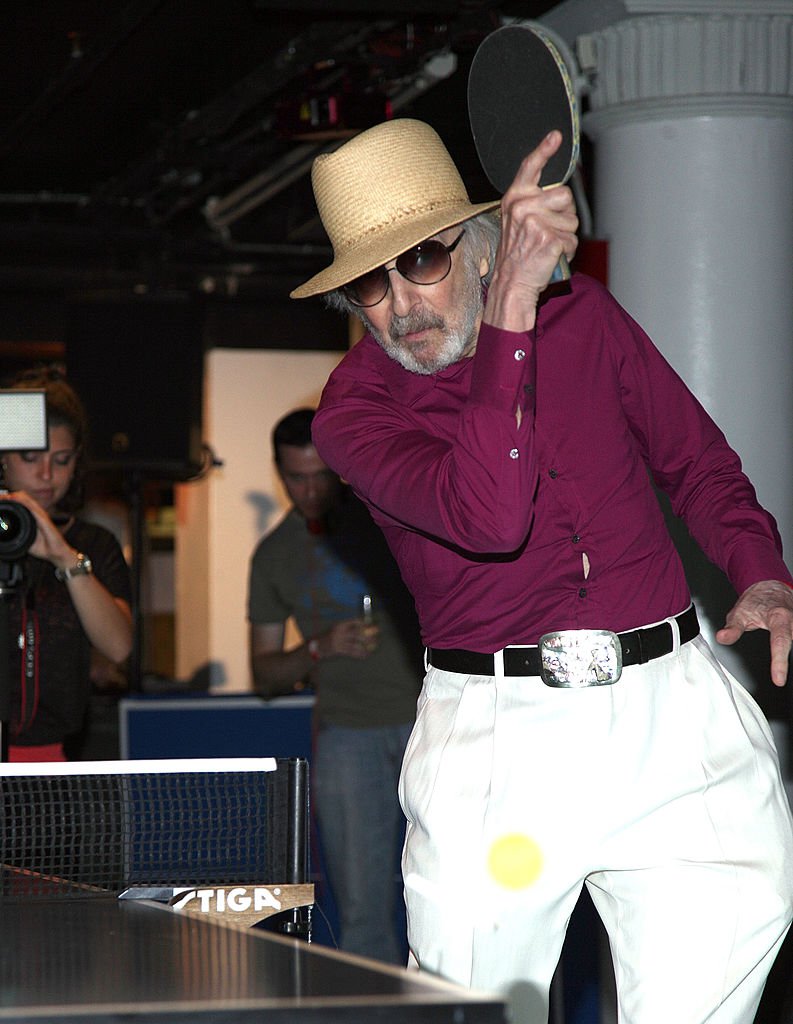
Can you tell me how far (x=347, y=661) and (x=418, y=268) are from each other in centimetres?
256

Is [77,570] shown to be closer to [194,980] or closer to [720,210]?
A: [720,210]

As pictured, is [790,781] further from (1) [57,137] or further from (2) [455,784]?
(1) [57,137]

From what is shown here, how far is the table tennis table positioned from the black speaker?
6727 mm

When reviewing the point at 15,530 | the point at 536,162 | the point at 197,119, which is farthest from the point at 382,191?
the point at 197,119

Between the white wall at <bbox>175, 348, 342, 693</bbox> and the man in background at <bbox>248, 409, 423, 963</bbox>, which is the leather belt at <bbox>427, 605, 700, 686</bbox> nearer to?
the man in background at <bbox>248, 409, 423, 963</bbox>

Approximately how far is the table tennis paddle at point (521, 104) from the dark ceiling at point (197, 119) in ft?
7.31

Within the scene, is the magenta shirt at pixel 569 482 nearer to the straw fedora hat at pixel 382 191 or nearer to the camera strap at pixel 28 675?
the straw fedora hat at pixel 382 191

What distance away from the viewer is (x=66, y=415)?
380 centimetres

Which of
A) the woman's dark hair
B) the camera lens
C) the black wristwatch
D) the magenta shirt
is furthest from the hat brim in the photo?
A: the woman's dark hair

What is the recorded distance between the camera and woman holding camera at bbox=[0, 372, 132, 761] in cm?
348

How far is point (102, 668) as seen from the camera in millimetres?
6156

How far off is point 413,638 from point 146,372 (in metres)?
4.12

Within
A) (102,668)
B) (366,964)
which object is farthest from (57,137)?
(366,964)

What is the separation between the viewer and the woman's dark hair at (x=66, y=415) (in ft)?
12.4
